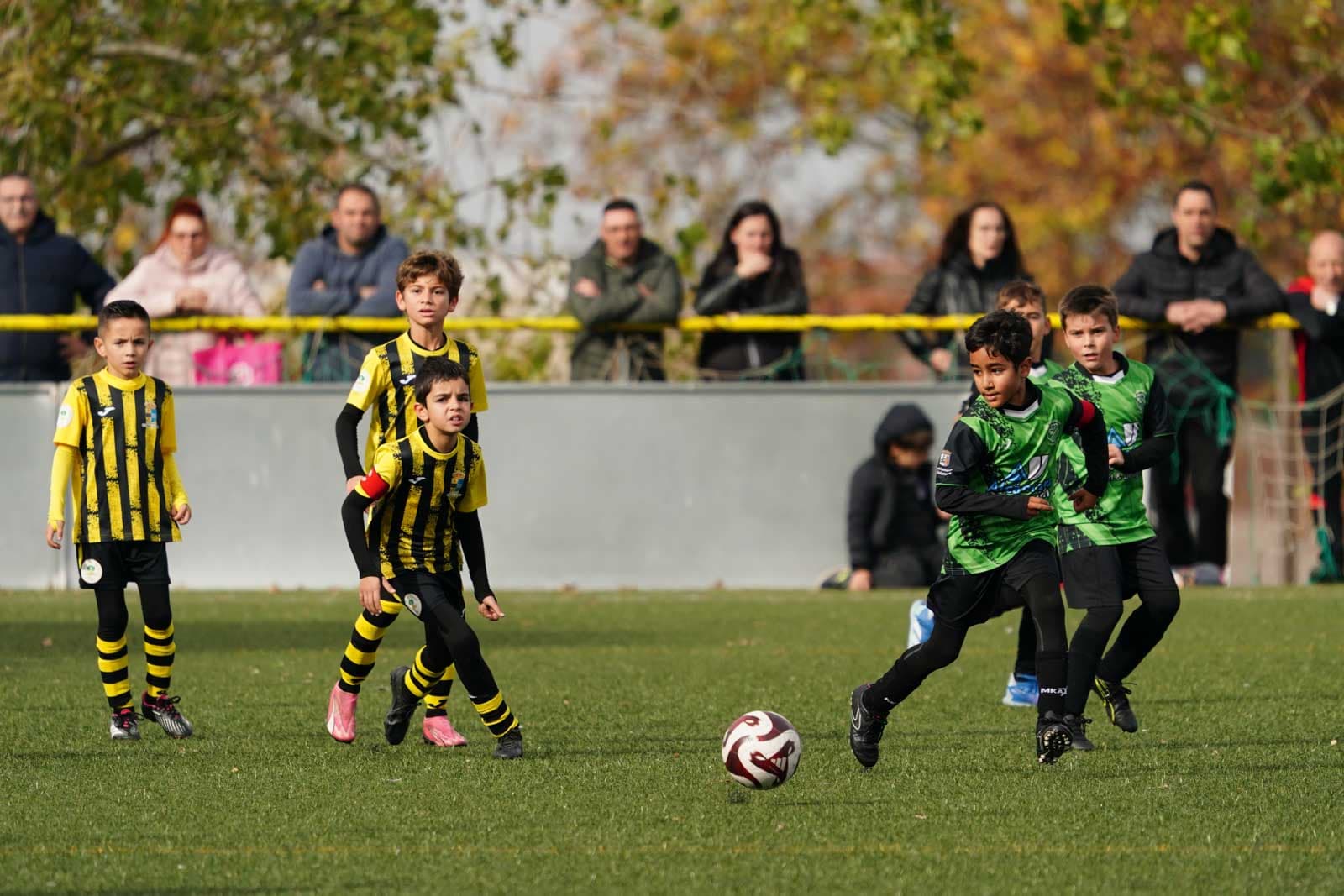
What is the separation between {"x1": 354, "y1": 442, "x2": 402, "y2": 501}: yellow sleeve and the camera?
22.1 feet

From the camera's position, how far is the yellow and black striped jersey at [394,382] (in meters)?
7.22

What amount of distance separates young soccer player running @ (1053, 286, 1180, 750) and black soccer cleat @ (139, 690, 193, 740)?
2.91 m

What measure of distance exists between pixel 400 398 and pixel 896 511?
6086 mm

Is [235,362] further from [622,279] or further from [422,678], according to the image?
[422,678]

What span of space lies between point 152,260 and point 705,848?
8.41 m

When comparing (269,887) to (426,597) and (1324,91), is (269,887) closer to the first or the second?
(426,597)

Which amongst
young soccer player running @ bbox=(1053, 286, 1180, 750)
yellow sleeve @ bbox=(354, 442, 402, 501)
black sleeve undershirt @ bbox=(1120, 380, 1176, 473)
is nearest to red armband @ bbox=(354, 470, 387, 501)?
yellow sleeve @ bbox=(354, 442, 402, 501)

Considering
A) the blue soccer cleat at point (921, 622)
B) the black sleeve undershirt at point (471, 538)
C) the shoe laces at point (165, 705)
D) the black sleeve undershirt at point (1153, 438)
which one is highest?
the black sleeve undershirt at point (1153, 438)

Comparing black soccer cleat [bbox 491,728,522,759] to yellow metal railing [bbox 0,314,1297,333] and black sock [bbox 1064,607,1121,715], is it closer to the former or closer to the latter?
black sock [bbox 1064,607,1121,715]

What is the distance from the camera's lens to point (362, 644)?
7.14 m

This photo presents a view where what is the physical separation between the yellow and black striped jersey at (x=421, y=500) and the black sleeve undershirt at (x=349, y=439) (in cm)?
8

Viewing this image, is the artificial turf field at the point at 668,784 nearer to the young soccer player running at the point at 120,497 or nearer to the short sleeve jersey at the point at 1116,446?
the young soccer player running at the point at 120,497

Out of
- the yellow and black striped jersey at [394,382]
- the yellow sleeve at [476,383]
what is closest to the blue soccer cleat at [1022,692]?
the yellow sleeve at [476,383]

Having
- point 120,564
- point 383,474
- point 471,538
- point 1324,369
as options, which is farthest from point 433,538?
point 1324,369
